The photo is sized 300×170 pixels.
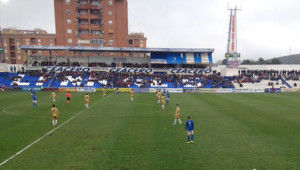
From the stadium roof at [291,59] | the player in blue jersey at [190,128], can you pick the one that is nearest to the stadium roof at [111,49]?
the player in blue jersey at [190,128]

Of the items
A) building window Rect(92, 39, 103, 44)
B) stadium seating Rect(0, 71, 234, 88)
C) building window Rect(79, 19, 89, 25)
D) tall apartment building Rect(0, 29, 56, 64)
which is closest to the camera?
stadium seating Rect(0, 71, 234, 88)

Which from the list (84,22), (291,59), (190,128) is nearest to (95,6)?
(84,22)

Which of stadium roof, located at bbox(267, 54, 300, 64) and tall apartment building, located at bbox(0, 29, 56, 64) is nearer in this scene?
tall apartment building, located at bbox(0, 29, 56, 64)

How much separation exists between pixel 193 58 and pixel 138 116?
39961mm

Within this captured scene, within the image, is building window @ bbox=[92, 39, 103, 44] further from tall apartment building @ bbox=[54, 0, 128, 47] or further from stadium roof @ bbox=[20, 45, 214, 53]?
stadium roof @ bbox=[20, 45, 214, 53]

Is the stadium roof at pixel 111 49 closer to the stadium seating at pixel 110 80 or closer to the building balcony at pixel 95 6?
the stadium seating at pixel 110 80

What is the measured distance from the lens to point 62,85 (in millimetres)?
46688

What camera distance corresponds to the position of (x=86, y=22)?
219ft

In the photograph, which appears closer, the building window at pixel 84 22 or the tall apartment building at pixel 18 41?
the building window at pixel 84 22

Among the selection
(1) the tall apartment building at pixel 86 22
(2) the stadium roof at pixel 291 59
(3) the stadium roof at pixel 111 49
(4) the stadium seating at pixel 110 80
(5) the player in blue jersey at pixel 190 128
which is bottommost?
(5) the player in blue jersey at pixel 190 128

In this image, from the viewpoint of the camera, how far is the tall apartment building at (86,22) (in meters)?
65.6

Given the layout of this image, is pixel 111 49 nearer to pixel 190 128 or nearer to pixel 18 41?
pixel 190 128

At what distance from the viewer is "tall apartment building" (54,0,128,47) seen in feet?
215

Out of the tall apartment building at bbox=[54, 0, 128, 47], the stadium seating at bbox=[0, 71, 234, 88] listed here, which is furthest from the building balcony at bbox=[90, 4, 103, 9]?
the stadium seating at bbox=[0, 71, 234, 88]
